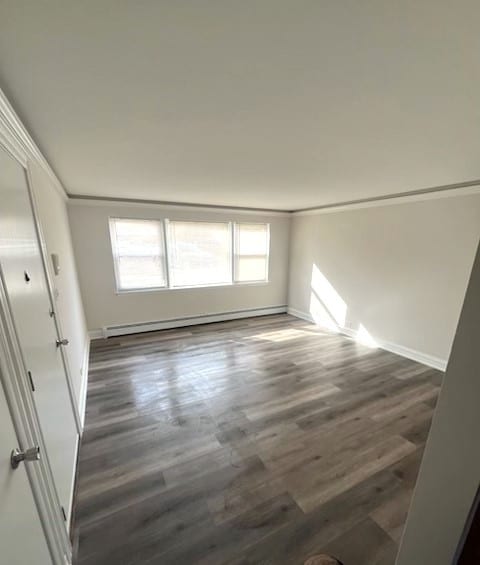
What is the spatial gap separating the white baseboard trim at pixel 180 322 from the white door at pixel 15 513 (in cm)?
351

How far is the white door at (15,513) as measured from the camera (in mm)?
677

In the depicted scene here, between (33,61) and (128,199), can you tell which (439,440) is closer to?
(33,61)

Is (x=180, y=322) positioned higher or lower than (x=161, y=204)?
lower

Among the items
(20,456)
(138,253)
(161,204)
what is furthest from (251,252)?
(20,456)

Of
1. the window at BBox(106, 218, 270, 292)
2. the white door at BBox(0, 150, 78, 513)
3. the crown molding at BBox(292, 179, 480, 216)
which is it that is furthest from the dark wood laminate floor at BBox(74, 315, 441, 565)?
the crown molding at BBox(292, 179, 480, 216)

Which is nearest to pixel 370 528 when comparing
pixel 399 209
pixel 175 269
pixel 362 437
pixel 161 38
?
pixel 362 437

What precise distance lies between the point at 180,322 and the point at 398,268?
381 cm

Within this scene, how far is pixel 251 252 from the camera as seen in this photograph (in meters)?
5.19

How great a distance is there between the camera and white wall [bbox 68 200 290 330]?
378cm

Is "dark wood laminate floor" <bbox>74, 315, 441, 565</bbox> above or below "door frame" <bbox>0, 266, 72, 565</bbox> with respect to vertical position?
below

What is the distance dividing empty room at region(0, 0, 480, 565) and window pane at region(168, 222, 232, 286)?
33.4 inches

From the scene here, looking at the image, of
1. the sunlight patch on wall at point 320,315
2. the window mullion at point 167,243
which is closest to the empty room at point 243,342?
the window mullion at point 167,243

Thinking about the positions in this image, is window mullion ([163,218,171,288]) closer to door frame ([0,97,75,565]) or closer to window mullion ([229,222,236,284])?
window mullion ([229,222,236,284])

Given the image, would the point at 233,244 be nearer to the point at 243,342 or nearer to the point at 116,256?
the point at 243,342
